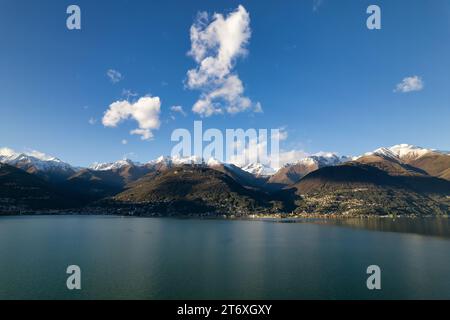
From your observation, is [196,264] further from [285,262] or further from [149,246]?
[149,246]

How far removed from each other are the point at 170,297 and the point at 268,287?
20290mm

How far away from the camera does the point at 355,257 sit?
4254 inches

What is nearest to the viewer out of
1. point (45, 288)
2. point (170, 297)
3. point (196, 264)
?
point (170, 297)

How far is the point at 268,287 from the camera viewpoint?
227 ft

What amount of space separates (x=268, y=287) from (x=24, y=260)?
72.4m

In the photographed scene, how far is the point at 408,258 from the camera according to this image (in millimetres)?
106062
